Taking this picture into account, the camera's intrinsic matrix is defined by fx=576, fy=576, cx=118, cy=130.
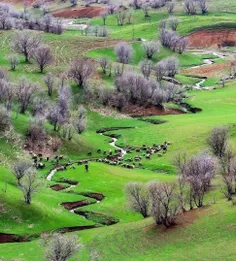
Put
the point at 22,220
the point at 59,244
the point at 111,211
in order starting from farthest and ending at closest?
the point at 111,211, the point at 22,220, the point at 59,244

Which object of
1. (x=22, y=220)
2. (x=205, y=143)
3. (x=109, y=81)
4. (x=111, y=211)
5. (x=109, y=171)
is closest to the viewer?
(x=22, y=220)

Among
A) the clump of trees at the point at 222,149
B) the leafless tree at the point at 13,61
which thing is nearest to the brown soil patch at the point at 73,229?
the clump of trees at the point at 222,149

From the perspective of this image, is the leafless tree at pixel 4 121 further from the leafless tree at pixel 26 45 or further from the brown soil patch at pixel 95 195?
the leafless tree at pixel 26 45

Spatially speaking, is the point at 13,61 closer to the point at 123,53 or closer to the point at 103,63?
the point at 103,63

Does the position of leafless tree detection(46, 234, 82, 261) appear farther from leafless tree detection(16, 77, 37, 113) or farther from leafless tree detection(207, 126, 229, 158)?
leafless tree detection(16, 77, 37, 113)

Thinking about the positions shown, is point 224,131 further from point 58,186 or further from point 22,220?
point 22,220

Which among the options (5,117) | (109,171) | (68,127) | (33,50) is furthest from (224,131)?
(33,50)

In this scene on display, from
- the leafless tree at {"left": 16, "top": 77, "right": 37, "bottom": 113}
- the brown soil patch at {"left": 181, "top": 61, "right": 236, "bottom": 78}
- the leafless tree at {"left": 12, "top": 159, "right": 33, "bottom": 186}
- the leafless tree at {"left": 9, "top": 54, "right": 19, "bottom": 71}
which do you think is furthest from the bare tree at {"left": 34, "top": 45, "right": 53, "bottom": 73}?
the leafless tree at {"left": 12, "top": 159, "right": 33, "bottom": 186}

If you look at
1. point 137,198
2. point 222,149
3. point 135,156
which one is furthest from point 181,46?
point 137,198
